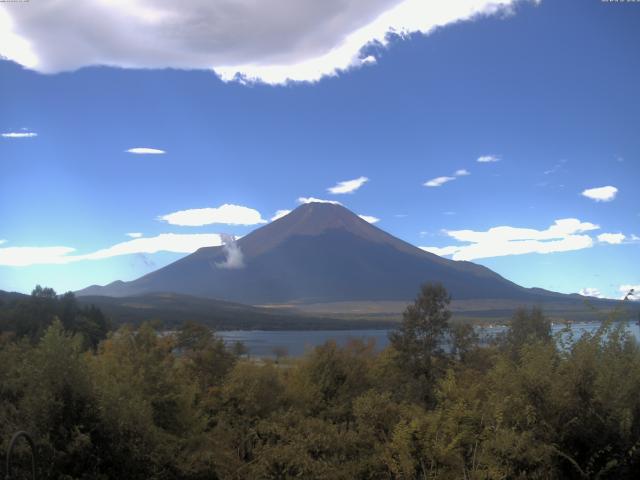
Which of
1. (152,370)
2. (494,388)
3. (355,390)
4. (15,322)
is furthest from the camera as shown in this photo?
(15,322)

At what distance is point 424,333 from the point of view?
32781 millimetres

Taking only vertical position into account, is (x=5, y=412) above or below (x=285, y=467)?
above

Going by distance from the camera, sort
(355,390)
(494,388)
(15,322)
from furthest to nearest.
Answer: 1. (15,322)
2. (355,390)
3. (494,388)

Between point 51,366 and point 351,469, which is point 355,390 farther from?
point 51,366

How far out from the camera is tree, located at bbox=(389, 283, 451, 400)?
102 ft

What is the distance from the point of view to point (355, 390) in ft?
87.8

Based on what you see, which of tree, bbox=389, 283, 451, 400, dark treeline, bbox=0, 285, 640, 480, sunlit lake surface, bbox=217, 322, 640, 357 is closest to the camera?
dark treeline, bbox=0, 285, 640, 480

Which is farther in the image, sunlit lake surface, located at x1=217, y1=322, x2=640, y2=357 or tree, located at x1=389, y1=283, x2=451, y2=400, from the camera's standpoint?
tree, located at x1=389, y1=283, x2=451, y2=400

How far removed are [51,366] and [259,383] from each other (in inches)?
519

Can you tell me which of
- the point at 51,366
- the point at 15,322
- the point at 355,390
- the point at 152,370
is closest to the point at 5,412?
the point at 51,366

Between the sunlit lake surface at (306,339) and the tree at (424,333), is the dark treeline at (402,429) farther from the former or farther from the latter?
the tree at (424,333)

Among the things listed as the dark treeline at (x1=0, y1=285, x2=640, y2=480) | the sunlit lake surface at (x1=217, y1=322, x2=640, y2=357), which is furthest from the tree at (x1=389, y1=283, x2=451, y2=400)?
the dark treeline at (x1=0, y1=285, x2=640, y2=480)

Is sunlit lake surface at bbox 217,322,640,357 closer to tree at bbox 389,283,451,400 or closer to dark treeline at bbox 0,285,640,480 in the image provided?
dark treeline at bbox 0,285,640,480

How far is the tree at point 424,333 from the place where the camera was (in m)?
31.2
